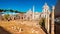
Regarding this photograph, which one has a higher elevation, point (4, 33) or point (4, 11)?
point (4, 11)

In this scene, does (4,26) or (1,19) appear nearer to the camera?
(4,26)

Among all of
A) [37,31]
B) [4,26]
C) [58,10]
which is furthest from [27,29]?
[58,10]

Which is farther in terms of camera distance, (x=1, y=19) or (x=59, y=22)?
(x=1, y=19)

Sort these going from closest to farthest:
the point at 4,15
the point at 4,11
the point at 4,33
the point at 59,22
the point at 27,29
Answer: the point at 59,22, the point at 4,33, the point at 27,29, the point at 4,15, the point at 4,11

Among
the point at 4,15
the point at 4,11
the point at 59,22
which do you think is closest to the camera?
the point at 59,22

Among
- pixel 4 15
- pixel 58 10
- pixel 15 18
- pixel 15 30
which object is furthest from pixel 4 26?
pixel 58 10

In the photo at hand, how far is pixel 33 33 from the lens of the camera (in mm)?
11844

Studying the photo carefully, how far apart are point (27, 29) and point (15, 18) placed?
4082 millimetres

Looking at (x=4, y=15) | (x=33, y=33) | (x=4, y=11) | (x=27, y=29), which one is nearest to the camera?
(x=33, y=33)

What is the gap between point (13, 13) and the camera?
54.9 feet

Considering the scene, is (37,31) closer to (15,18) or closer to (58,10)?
(15,18)

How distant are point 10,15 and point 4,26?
322cm

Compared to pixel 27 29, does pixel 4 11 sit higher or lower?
higher

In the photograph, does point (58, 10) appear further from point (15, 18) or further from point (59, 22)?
point (15, 18)
